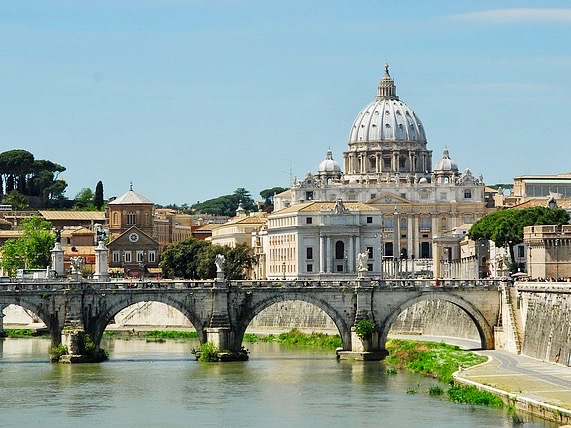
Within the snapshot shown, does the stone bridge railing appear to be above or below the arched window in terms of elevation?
below

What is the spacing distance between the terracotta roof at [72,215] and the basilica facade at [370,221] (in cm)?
1676

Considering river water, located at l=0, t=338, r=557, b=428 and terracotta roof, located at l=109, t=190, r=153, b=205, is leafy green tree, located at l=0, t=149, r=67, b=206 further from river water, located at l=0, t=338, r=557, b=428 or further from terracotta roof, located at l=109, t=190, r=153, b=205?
river water, located at l=0, t=338, r=557, b=428

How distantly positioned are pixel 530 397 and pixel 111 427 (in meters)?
12.7

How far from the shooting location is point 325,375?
244 ft

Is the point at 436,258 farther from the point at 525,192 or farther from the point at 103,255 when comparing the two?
the point at 103,255

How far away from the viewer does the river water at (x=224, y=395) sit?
6066cm

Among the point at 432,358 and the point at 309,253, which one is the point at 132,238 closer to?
the point at 309,253

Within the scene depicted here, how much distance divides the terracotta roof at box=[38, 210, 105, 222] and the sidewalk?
98973 mm

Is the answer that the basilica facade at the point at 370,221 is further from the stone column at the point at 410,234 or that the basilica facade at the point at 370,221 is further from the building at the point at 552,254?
the building at the point at 552,254

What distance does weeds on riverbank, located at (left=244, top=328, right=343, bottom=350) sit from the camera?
93.1m

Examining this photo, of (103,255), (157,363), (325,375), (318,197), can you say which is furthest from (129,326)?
(318,197)

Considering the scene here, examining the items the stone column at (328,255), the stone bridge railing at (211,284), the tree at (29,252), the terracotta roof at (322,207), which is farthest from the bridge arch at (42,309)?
the terracotta roof at (322,207)

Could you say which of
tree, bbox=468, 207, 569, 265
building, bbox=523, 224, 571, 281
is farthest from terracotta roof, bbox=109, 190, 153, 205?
building, bbox=523, 224, 571, 281

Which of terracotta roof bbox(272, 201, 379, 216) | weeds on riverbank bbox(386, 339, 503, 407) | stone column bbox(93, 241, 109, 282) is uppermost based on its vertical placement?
terracotta roof bbox(272, 201, 379, 216)
